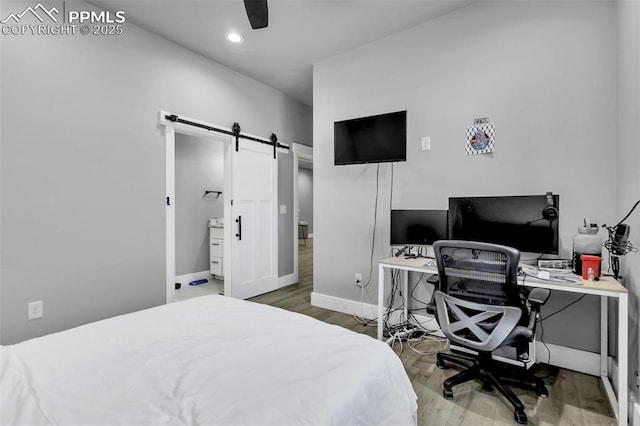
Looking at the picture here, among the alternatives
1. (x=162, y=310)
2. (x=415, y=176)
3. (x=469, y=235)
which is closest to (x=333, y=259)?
(x=415, y=176)

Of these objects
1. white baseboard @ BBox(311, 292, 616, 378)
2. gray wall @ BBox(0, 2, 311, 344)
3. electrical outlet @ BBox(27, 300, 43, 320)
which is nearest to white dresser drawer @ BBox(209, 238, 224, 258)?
gray wall @ BBox(0, 2, 311, 344)

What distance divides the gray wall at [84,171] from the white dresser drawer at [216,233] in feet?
5.56

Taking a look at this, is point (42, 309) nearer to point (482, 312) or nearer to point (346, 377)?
point (346, 377)

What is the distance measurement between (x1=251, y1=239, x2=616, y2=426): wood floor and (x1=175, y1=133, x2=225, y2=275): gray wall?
3585mm

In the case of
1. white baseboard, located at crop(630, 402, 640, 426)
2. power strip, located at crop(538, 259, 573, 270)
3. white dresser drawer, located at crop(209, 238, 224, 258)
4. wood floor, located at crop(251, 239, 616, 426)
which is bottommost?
wood floor, located at crop(251, 239, 616, 426)

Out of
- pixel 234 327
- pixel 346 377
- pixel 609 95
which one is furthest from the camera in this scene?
pixel 609 95

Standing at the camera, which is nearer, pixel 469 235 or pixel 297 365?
pixel 297 365

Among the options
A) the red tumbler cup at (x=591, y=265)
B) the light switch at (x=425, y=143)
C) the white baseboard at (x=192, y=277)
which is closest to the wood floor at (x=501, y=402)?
the red tumbler cup at (x=591, y=265)

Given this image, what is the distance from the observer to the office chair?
5.61 ft

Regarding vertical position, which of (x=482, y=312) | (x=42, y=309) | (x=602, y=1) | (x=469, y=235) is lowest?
(x=42, y=309)

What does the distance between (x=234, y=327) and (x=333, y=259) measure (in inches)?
86.7

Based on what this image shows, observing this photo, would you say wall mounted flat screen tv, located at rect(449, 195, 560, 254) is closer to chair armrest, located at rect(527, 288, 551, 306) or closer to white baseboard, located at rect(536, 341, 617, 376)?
chair armrest, located at rect(527, 288, 551, 306)

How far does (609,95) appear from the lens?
2.12 metres

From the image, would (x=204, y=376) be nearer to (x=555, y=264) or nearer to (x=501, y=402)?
(x=501, y=402)
